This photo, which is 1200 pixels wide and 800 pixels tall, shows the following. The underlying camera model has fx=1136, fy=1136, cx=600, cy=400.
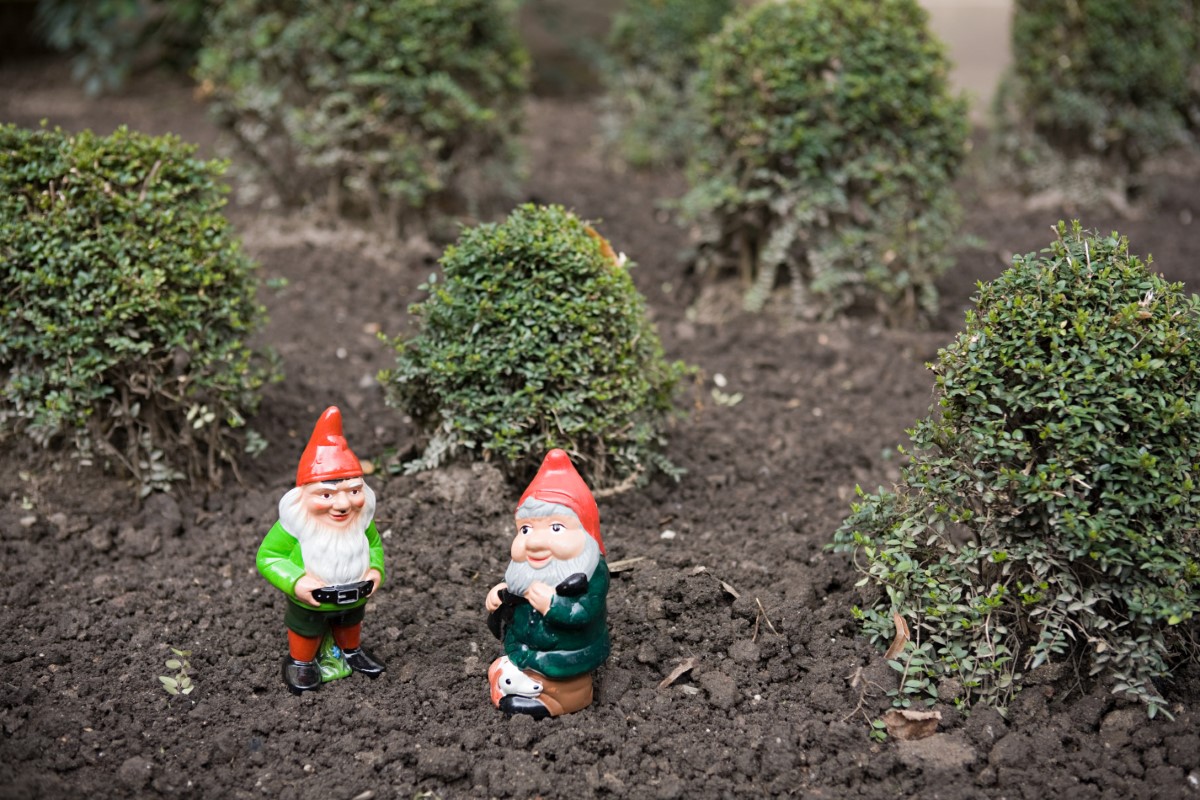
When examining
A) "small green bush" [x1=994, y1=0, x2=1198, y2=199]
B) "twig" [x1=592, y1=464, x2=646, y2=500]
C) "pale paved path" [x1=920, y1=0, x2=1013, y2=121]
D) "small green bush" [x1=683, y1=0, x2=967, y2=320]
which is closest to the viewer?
"twig" [x1=592, y1=464, x2=646, y2=500]

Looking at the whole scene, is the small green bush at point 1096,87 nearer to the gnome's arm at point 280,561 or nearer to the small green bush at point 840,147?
the small green bush at point 840,147

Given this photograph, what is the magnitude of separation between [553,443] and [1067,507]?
1840 mm

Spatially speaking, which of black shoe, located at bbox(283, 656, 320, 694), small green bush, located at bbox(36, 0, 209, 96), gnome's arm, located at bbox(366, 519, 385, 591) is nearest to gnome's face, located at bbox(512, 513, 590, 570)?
gnome's arm, located at bbox(366, 519, 385, 591)

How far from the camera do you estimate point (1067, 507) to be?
331 cm

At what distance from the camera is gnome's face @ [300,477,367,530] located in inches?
131

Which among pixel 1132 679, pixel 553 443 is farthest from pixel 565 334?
pixel 1132 679

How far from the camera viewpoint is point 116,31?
9344 mm

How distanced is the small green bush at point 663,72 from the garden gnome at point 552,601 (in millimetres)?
5624

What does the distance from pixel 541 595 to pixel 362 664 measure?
78cm

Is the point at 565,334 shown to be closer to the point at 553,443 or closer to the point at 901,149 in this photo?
the point at 553,443

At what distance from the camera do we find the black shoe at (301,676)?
352 cm

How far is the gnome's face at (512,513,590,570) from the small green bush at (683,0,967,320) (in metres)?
3.22

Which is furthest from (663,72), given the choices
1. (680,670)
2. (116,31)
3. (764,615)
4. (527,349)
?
(680,670)

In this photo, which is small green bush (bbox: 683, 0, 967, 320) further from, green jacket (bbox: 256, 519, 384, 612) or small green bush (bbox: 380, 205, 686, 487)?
green jacket (bbox: 256, 519, 384, 612)
